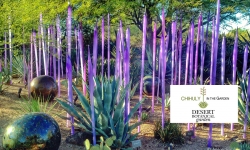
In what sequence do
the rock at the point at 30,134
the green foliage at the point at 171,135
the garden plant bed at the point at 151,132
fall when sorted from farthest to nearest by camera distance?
1. the green foliage at the point at 171,135
2. the garden plant bed at the point at 151,132
3. the rock at the point at 30,134

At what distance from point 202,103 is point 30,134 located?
2.54 m

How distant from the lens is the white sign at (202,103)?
4.77 m

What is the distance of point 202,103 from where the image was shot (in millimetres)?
4754

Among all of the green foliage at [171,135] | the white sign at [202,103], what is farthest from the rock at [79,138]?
the white sign at [202,103]

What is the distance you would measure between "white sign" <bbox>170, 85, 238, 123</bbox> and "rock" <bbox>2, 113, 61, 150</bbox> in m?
1.90

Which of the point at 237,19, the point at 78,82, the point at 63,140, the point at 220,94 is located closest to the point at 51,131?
the point at 63,140

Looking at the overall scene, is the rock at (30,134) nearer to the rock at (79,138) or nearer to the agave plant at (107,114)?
the agave plant at (107,114)

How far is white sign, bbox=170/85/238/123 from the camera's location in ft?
15.7

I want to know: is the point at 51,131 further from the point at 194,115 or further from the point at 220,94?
the point at 220,94

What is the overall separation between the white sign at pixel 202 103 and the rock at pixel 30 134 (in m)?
1.90

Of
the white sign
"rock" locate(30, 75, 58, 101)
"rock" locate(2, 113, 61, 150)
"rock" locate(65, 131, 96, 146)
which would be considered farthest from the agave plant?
"rock" locate(30, 75, 58, 101)

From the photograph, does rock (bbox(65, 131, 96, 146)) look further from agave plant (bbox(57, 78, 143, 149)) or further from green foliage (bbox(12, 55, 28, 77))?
green foliage (bbox(12, 55, 28, 77))

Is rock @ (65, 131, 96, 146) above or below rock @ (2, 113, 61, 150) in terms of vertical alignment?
below

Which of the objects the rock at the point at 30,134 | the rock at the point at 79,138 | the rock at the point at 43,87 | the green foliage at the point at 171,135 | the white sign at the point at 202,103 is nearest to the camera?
the rock at the point at 30,134
